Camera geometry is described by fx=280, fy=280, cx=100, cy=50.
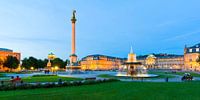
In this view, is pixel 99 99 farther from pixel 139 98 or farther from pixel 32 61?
pixel 32 61

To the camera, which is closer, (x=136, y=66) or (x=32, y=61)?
(x=136, y=66)

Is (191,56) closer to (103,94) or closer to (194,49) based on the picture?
(194,49)

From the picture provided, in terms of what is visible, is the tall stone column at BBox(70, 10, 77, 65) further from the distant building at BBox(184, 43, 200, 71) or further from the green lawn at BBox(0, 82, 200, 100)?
the distant building at BBox(184, 43, 200, 71)

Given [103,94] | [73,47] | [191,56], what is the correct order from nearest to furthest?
[103,94] → [73,47] → [191,56]

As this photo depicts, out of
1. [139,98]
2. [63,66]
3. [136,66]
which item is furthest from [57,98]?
[63,66]

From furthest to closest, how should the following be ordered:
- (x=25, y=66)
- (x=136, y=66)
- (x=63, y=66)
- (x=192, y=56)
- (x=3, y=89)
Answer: (x=192, y=56)
(x=63, y=66)
(x=25, y=66)
(x=136, y=66)
(x=3, y=89)

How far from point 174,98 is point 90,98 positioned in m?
5.82

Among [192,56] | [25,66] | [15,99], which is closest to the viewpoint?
[15,99]

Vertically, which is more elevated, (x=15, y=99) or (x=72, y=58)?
(x=72, y=58)

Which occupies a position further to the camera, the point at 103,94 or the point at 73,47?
the point at 73,47

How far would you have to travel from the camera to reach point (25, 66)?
13388cm

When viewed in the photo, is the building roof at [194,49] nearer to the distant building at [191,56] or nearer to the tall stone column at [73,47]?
the distant building at [191,56]

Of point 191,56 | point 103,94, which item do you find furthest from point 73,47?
point 191,56

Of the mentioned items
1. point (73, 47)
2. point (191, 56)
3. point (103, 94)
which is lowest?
point (103, 94)
